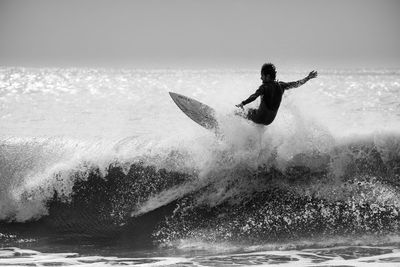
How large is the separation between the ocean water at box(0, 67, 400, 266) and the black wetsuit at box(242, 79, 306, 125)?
32cm

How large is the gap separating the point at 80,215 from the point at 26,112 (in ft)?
70.3

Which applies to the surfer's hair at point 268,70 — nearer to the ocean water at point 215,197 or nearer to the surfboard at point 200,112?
the ocean water at point 215,197

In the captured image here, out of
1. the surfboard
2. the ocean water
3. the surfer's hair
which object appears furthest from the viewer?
the surfboard

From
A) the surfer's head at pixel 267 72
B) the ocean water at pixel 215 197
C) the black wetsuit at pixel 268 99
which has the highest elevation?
the surfer's head at pixel 267 72

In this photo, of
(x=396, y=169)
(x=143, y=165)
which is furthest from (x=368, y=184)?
(x=143, y=165)

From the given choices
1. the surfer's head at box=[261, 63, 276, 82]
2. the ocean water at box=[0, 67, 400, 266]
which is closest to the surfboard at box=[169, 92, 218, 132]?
the ocean water at box=[0, 67, 400, 266]

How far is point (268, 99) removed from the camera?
10.9 m

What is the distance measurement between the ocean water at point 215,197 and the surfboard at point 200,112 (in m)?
0.14

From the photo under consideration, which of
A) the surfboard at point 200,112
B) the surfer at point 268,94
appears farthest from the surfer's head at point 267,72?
the surfboard at point 200,112

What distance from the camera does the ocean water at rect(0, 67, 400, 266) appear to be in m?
9.64

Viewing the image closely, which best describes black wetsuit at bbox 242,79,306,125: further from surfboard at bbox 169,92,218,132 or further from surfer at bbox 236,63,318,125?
surfboard at bbox 169,92,218,132

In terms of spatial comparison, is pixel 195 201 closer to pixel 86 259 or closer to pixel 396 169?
pixel 86 259

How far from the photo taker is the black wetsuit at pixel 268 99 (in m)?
10.9

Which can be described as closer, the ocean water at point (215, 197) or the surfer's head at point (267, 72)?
the ocean water at point (215, 197)
